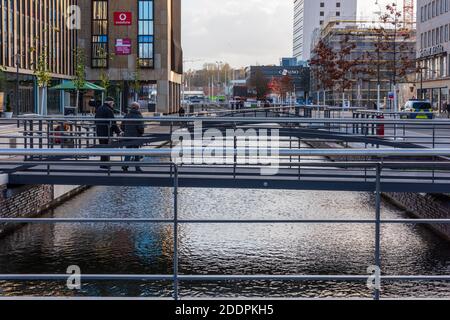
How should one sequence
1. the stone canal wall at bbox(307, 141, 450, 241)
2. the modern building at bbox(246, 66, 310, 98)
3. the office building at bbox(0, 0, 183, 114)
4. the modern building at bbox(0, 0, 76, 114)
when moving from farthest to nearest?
1. the modern building at bbox(246, 66, 310, 98)
2. the office building at bbox(0, 0, 183, 114)
3. the modern building at bbox(0, 0, 76, 114)
4. the stone canal wall at bbox(307, 141, 450, 241)

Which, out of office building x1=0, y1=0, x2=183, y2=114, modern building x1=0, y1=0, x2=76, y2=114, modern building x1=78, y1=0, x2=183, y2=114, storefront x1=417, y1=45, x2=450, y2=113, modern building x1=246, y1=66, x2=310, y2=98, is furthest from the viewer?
modern building x1=246, y1=66, x2=310, y2=98

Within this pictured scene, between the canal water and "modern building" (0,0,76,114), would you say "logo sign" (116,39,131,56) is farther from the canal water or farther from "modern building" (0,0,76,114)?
the canal water

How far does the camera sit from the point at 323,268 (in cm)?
1543

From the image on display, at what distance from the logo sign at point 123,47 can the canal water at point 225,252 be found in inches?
2456

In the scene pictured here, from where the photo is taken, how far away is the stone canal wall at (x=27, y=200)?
1808cm

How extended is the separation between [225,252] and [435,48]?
251 ft

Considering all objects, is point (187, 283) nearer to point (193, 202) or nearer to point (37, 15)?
point (193, 202)

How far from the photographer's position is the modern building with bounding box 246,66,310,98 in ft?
417

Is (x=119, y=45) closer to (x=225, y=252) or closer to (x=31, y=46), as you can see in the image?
(x=31, y=46)

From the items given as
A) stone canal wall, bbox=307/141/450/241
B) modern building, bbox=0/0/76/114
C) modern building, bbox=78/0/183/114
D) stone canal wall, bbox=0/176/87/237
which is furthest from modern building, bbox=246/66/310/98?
stone canal wall, bbox=0/176/87/237

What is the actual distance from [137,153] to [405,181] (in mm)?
11208

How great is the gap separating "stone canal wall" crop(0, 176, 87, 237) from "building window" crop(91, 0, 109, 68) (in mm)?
61096

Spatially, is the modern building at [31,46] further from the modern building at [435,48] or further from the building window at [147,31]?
the modern building at [435,48]

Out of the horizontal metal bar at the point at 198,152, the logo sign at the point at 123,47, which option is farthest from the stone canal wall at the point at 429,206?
the logo sign at the point at 123,47
